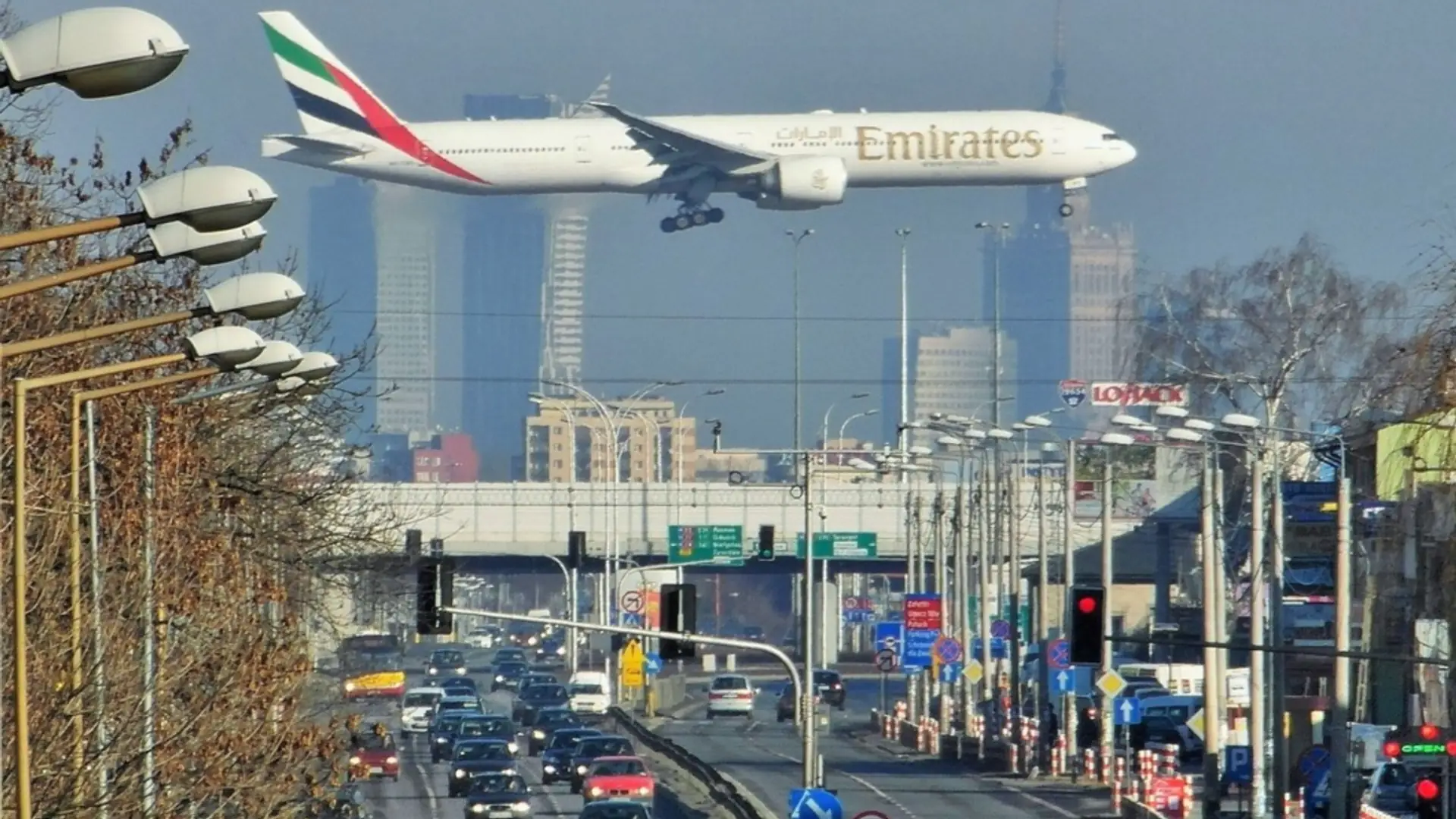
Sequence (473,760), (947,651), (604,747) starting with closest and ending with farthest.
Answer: (473,760), (604,747), (947,651)

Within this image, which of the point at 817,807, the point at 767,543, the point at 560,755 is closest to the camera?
the point at 817,807

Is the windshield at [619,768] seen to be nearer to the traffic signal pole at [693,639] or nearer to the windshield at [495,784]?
the windshield at [495,784]

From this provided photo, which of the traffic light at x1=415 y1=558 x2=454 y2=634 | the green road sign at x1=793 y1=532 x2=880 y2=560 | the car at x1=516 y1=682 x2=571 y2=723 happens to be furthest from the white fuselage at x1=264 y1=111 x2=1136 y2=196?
the traffic light at x1=415 y1=558 x2=454 y2=634

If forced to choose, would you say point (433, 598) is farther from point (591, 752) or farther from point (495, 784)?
point (591, 752)

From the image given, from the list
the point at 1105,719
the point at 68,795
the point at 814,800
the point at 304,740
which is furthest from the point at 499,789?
the point at 68,795

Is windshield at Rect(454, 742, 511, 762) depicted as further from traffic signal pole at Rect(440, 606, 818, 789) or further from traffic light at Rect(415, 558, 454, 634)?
traffic light at Rect(415, 558, 454, 634)

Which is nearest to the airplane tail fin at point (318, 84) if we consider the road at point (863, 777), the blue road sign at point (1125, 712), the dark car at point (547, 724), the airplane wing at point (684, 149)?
the airplane wing at point (684, 149)

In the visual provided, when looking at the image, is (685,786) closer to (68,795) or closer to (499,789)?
(499,789)

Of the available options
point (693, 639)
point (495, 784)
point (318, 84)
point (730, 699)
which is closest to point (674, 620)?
point (693, 639)
